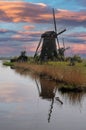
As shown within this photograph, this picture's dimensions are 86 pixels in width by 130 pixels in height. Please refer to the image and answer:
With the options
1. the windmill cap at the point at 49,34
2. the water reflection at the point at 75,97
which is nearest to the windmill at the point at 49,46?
the windmill cap at the point at 49,34

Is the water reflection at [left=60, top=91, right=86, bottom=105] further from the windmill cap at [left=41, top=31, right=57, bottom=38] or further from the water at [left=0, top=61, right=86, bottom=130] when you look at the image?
the windmill cap at [left=41, top=31, right=57, bottom=38]

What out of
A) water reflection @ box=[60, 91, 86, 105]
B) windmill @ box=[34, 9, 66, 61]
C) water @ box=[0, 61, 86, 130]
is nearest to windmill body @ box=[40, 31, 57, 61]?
windmill @ box=[34, 9, 66, 61]

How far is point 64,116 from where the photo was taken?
50.0 feet

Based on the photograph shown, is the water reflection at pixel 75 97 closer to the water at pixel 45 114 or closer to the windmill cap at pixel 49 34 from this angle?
the water at pixel 45 114

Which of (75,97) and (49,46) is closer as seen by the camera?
(75,97)

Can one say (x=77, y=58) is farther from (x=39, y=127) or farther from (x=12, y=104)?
(x=39, y=127)

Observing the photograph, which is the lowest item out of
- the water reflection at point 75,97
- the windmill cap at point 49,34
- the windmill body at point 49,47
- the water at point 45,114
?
the windmill body at point 49,47

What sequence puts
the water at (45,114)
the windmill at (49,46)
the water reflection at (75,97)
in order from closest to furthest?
1. the water at (45,114)
2. the water reflection at (75,97)
3. the windmill at (49,46)

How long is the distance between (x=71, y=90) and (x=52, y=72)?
15.1 m

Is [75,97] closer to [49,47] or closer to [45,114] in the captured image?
[45,114]

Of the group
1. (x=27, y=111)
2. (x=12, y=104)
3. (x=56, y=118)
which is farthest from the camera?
(x=12, y=104)

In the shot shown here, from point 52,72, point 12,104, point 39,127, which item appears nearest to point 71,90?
point 12,104

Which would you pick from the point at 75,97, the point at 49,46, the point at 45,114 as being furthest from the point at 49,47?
the point at 45,114

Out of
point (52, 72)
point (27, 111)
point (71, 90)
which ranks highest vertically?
point (27, 111)
